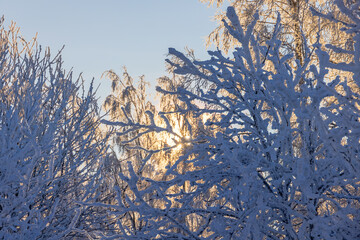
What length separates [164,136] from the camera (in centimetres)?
830

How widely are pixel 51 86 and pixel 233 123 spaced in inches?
151

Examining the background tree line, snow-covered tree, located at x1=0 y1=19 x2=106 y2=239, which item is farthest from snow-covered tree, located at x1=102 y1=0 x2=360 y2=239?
snow-covered tree, located at x1=0 y1=19 x2=106 y2=239

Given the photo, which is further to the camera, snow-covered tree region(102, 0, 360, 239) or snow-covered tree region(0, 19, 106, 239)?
snow-covered tree region(0, 19, 106, 239)

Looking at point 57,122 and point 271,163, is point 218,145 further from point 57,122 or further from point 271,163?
point 57,122

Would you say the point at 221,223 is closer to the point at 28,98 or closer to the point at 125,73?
the point at 28,98

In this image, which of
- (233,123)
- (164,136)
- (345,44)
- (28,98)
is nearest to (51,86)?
(28,98)

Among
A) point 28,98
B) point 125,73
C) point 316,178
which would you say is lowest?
point 316,178

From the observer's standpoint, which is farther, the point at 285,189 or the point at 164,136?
the point at 164,136

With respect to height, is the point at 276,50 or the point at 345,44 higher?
the point at 345,44

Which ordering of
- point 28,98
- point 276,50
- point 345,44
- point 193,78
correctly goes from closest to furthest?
point 276,50, point 28,98, point 345,44, point 193,78

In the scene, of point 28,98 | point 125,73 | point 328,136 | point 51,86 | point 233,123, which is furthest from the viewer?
point 125,73

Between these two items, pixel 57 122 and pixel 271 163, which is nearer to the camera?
pixel 271 163

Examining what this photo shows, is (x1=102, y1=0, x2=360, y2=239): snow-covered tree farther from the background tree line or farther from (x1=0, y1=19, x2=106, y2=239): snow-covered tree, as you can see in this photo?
(x1=0, y1=19, x2=106, y2=239): snow-covered tree

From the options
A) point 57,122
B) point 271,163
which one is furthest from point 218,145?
point 57,122
